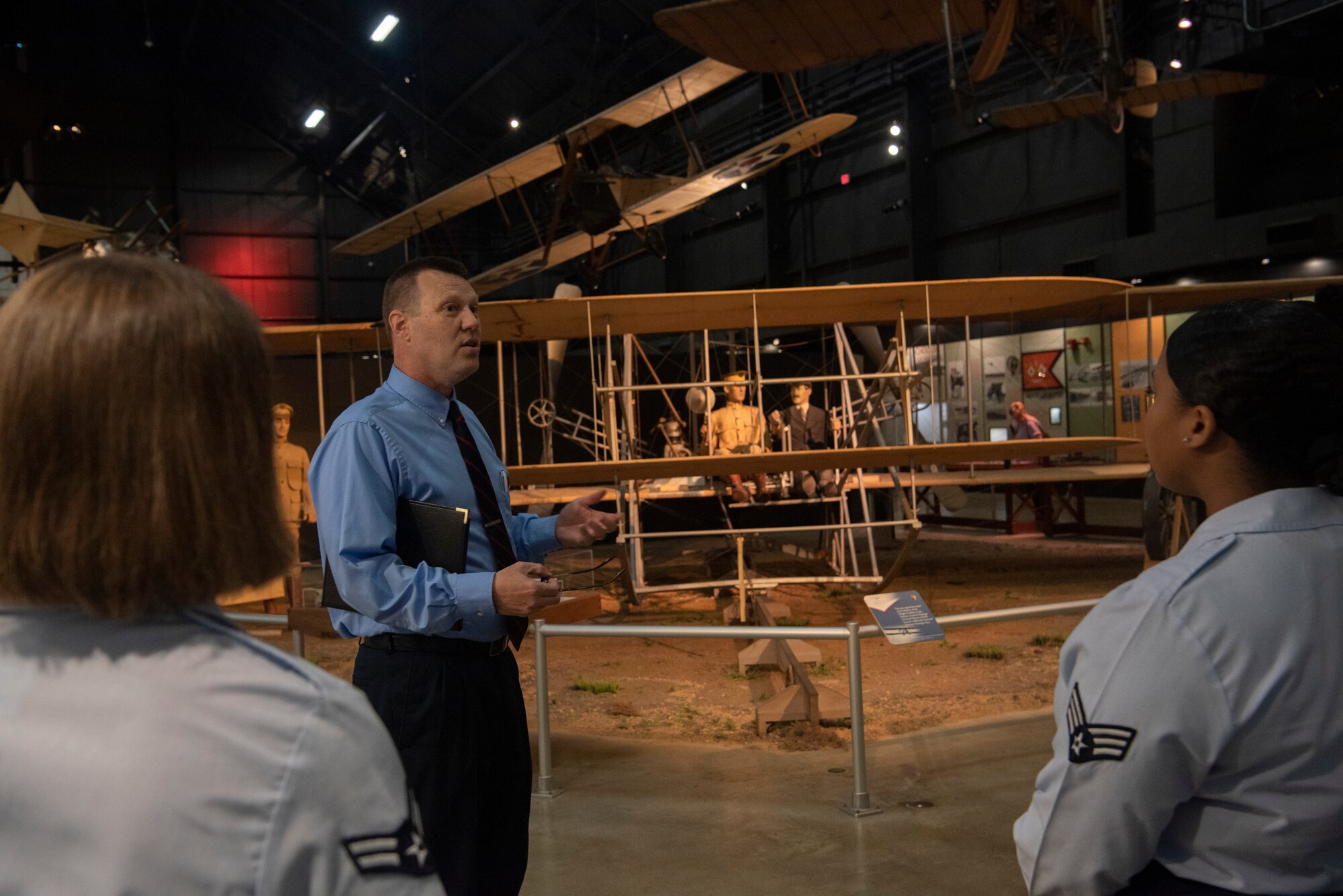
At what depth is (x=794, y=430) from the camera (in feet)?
32.0

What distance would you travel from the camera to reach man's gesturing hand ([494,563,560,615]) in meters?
1.76

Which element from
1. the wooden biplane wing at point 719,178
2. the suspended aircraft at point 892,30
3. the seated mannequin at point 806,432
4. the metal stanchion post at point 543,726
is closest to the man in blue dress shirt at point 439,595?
the metal stanchion post at point 543,726

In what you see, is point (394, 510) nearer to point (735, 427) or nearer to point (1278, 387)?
point (1278, 387)

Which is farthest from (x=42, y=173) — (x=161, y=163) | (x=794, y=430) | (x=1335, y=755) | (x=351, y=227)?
(x=1335, y=755)

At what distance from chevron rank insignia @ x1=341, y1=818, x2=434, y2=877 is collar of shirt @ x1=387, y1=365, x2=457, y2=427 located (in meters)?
1.46

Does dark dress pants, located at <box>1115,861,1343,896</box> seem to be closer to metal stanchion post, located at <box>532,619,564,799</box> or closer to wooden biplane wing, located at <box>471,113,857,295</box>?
metal stanchion post, located at <box>532,619,564,799</box>

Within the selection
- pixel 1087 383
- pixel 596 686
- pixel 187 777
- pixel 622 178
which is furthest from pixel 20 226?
pixel 1087 383

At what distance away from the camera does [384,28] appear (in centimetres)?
1739

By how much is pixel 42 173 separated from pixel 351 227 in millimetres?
6063

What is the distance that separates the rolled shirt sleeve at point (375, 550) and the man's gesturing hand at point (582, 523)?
0.38 metres

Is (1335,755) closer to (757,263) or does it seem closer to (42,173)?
(757,263)

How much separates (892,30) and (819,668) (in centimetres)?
630

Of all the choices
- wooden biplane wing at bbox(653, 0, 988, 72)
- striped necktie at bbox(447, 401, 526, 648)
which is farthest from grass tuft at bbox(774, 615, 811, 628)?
striped necktie at bbox(447, 401, 526, 648)

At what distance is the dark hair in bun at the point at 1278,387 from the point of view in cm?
112
